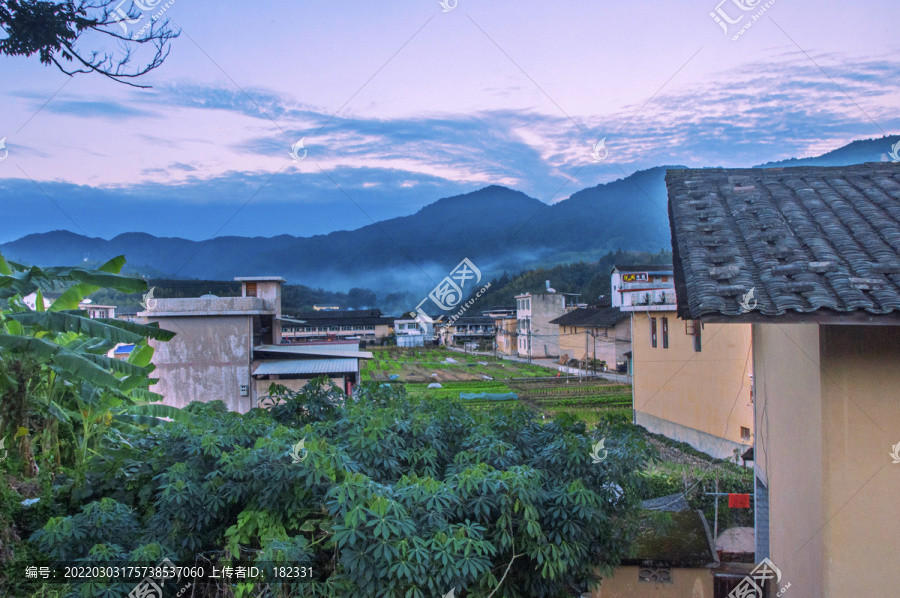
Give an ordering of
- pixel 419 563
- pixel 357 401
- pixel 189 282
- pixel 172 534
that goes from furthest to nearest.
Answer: pixel 189 282, pixel 357 401, pixel 172 534, pixel 419 563

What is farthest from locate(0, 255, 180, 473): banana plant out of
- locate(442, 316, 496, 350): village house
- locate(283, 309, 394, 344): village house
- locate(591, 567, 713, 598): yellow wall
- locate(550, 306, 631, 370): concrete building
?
locate(442, 316, 496, 350): village house

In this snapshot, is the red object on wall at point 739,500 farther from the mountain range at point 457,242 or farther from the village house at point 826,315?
the mountain range at point 457,242

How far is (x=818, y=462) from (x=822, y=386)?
0.46 m

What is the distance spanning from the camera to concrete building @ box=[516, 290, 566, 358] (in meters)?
43.0

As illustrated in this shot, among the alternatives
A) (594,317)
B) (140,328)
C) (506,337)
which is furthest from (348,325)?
(140,328)

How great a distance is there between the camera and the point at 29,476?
5.94m

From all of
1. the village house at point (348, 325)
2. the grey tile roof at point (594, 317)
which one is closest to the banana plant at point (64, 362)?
the grey tile roof at point (594, 317)

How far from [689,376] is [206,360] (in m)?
12.8

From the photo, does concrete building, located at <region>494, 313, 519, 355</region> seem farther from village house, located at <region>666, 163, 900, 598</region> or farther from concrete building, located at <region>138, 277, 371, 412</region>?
village house, located at <region>666, 163, 900, 598</region>

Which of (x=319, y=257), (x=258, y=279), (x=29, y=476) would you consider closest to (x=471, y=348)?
(x=319, y=257)

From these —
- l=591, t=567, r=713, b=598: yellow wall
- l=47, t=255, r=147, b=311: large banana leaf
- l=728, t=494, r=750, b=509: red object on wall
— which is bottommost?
l=591, t=567, r=713, b=598: yellow wall

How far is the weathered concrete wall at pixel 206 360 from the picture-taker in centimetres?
1486

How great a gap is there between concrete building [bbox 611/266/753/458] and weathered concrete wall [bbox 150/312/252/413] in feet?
34.5

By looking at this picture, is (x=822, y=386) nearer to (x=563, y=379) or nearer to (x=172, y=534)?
(x=172, y=534)
